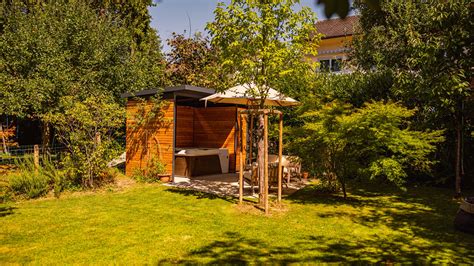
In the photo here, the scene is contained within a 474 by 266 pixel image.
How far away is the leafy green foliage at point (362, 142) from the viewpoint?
767 cm

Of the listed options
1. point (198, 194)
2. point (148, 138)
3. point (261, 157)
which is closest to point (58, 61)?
point (148, 138)

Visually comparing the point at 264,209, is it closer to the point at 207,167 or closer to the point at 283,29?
the point at 283,29

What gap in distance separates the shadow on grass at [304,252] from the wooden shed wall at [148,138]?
6.13m

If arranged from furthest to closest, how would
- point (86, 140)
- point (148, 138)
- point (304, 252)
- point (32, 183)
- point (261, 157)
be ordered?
point (148, 138), point (86, 140), point (32, 183), point (261, 157), point (304, 252)

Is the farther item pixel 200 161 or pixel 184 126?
pixel 184 126

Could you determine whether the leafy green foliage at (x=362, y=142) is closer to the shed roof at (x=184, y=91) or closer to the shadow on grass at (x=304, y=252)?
the shadow on grass at (x=304, y=252)

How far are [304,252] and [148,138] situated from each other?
8.02 metres

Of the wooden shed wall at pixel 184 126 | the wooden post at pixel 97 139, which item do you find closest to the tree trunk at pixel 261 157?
the wooden post at pixel 97 139

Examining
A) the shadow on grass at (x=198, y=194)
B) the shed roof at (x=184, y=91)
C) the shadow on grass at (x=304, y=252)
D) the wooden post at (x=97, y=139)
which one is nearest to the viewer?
the shadow on grass at (x=304, y=252)

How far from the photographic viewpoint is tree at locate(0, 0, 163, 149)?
13.1 meters

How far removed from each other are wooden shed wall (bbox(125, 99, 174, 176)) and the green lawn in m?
2.67

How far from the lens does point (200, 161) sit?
40.8ft

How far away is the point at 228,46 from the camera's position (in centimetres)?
724

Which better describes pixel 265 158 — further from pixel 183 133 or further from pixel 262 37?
pixel 183 133
